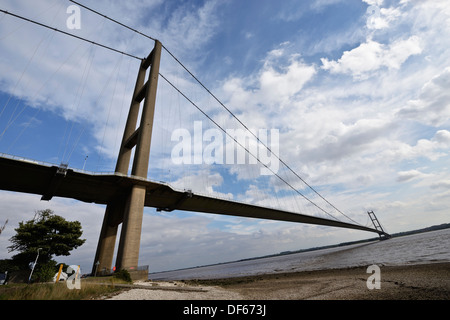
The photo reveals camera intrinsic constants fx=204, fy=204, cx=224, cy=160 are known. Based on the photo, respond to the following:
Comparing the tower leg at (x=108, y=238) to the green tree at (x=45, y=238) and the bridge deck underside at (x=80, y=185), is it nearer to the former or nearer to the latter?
the bridge deck underside at (x=80, y=185)

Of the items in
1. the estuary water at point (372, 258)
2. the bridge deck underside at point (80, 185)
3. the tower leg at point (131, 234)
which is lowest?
the estuary water at point (372, 258)

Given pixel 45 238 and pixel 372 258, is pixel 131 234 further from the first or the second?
pixel 372 258

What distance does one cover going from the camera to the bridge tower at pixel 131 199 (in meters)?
20.9

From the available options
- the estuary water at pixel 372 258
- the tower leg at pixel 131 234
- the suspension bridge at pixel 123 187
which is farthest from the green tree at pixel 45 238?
the estuary water at pixel 372 258

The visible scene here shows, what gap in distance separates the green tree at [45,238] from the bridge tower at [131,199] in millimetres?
6372

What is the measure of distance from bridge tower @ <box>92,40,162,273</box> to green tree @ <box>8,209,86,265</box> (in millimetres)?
6372

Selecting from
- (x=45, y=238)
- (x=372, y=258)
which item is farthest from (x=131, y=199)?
(x=372, y=258)

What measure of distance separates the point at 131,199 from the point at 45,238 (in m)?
16.8

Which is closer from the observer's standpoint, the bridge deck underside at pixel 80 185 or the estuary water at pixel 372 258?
the bridge deck underside at pixel 80 185
